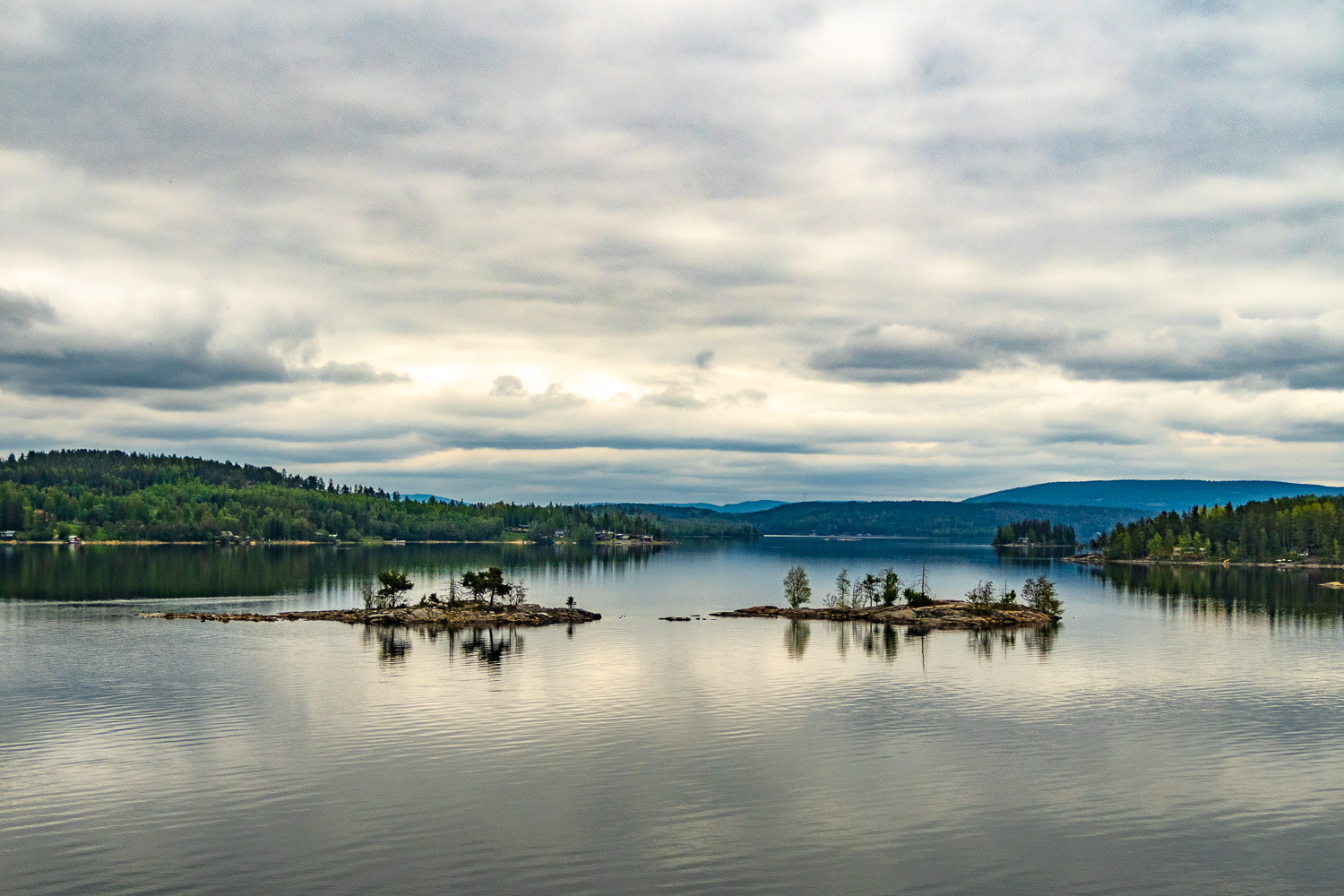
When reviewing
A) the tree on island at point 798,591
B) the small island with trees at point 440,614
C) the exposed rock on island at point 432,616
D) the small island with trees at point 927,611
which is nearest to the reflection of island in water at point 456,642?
the exposed rock on island at point 432,616

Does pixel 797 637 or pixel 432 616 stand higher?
pixel 432 616

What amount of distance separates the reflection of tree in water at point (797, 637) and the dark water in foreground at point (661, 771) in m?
2.63

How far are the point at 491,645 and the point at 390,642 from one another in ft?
41.2

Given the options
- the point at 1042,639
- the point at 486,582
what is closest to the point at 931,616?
the point at 1042,639

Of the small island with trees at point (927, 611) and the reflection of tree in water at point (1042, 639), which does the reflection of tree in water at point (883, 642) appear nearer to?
the small island with trees at point (927, 611)

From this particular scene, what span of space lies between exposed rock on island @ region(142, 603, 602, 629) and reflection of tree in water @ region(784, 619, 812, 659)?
29.3m

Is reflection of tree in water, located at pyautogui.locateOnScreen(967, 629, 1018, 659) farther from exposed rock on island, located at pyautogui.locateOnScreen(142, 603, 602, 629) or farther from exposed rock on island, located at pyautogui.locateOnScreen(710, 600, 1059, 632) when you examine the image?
exposed rock on island, located at pyautogui.locateOnScreen(142, 603, 602, 629)

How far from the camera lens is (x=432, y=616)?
5546 inches

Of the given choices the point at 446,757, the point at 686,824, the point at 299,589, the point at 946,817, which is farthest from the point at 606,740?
the point at 299,589

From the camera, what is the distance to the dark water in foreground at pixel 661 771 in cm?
4259

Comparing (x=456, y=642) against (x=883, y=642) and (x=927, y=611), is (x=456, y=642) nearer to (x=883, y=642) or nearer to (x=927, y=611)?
(x=883, y=642)

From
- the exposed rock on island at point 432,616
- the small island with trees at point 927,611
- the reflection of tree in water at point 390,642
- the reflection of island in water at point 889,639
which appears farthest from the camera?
the small island with trees at point 927,611

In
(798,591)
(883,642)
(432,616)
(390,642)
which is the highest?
(798,591)

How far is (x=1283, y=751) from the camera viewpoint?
6488 centimetres
